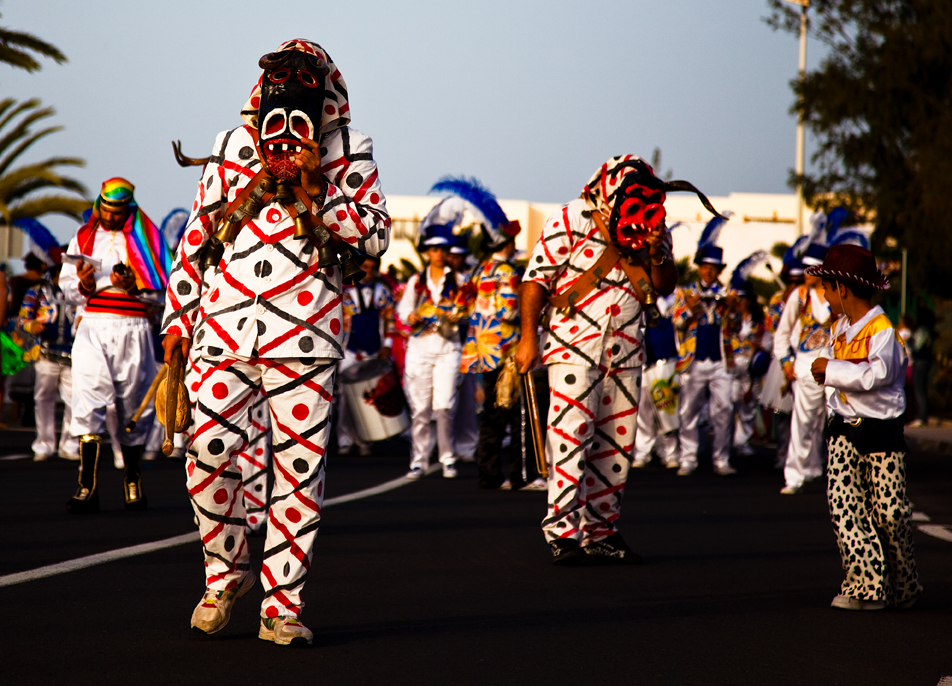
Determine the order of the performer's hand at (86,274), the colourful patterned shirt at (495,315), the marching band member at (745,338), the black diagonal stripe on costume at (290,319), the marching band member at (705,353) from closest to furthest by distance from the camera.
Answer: the black diagonal stripe on costume at (290,319) → the performer's hand at (86,274) → the colourful patterned shirt at (495,315) → the marching band member at (705,353) → the marching band member at (745,338)

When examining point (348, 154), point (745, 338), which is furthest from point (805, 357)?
point (348, 154)

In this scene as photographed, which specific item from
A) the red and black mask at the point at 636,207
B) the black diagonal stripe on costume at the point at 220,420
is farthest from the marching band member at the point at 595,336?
the black diagonal stripe on costume at the point at 220,420

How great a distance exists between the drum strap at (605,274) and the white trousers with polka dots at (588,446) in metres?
0.41

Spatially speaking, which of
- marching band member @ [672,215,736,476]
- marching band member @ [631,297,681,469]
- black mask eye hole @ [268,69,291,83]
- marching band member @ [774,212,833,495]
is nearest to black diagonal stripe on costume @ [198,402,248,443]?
black mask eye hole @ [268,69,291,83]

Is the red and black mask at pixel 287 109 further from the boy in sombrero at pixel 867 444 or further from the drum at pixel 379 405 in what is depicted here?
the drum at pixel 379 405

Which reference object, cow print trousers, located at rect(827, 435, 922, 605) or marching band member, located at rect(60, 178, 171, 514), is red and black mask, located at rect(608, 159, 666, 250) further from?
marching band member, located at rect(60, 178, 171, 514)

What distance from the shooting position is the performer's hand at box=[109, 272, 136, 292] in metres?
8.69

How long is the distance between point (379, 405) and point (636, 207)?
7040 millimetres

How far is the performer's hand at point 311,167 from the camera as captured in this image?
4.52 meters

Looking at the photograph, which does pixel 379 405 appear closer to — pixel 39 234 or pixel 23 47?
pixel 39 234

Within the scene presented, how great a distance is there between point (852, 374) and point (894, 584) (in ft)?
3.45

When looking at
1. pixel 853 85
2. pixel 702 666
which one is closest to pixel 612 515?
pixel 702 666

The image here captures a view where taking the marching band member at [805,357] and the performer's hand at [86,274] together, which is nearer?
the performer's hand at [86,274]

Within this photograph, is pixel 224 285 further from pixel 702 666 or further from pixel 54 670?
pixel 702 666
